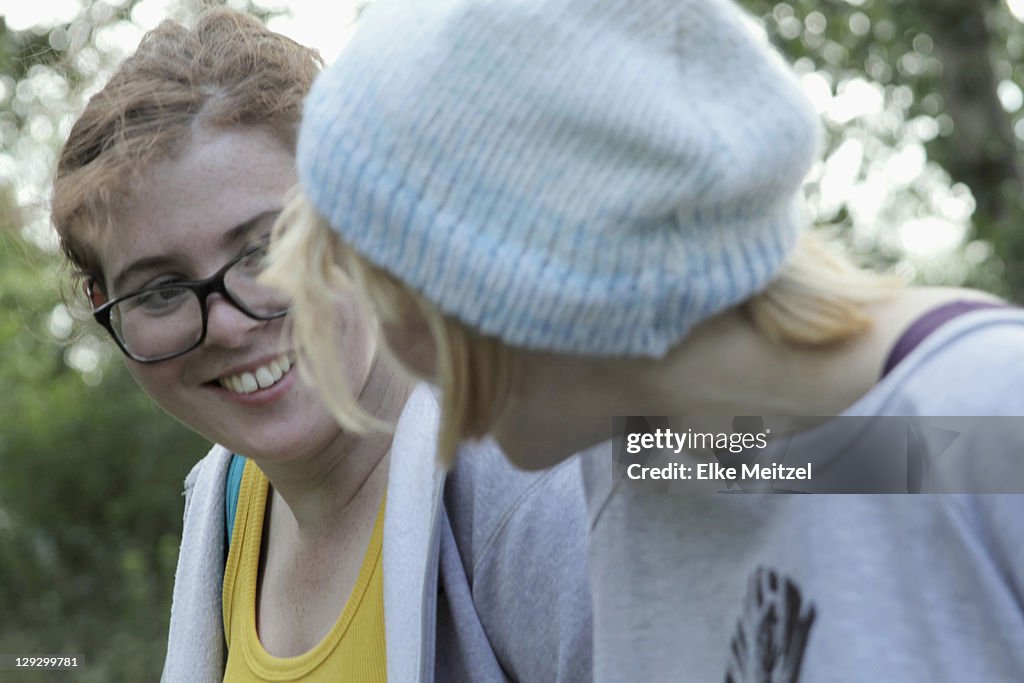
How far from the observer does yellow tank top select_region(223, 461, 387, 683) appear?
2084mm

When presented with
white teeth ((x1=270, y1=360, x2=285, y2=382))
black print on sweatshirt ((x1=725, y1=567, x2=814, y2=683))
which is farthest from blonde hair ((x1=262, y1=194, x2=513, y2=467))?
white teeth ((x1=270, y1=360, x2=285, y2=382))

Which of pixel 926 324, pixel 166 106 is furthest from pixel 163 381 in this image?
pixel 926 324

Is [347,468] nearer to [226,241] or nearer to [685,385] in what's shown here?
[226,241]

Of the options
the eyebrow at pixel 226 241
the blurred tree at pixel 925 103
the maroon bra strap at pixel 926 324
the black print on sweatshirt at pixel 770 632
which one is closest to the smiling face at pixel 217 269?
the eyebrow at pixel 226 241

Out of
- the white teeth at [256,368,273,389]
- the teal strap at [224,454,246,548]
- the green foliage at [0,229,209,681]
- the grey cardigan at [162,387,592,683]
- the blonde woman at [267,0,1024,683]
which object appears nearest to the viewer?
the blonde woman at [267,0,1024,683]

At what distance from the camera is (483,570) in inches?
73.9

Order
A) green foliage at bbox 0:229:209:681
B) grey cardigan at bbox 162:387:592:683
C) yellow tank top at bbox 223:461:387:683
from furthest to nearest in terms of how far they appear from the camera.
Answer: green foliage at bbox 0:229:209:681 < yellow tank top at bbox 223:461:387:683 < grey cardigan at bbox 162:387:592:683

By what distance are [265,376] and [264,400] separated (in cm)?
4

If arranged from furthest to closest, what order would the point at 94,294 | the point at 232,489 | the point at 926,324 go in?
the point at 232,489
the point at 94,294
the point at 926,324

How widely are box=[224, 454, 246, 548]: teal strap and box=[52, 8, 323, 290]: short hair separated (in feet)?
1.74

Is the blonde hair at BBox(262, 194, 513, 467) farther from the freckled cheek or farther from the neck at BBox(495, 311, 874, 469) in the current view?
the freckled cheek

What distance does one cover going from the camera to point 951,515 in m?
1.23

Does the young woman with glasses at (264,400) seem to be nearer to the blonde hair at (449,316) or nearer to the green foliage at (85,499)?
the blonde hair at (449,316)

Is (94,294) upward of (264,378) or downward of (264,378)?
downward
